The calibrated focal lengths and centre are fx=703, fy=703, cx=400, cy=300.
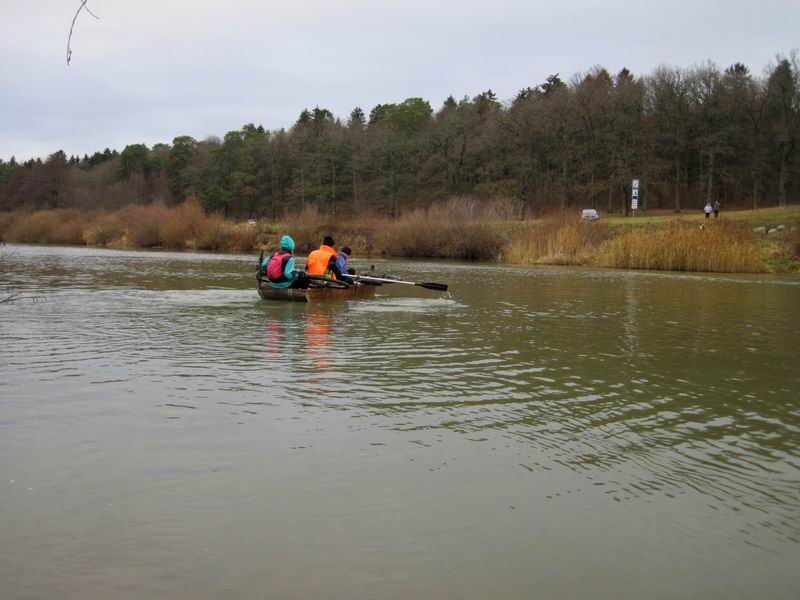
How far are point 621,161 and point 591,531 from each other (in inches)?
2497

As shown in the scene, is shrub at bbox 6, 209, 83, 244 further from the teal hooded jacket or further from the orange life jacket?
the teal hooded jacket

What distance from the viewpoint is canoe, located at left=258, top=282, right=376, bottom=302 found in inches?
723

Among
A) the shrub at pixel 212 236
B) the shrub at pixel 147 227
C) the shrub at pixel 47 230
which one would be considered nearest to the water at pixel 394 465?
the shrub at pixel 212 236

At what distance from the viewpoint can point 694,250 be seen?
111 feet

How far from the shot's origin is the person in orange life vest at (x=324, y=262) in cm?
1902

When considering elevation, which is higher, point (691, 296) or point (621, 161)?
point (621, 161)

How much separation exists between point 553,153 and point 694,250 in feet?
128

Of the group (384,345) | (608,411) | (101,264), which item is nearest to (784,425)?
(608,411)

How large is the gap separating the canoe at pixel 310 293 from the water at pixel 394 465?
484 cm

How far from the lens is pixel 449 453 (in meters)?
6.56

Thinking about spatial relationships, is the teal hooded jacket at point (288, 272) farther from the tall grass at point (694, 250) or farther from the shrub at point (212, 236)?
the shrub at point (212, 236)

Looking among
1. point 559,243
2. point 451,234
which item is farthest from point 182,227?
point 559,243

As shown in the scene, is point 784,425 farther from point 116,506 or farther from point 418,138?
point 418,138

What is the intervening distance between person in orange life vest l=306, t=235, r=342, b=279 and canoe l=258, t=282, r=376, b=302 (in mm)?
473
